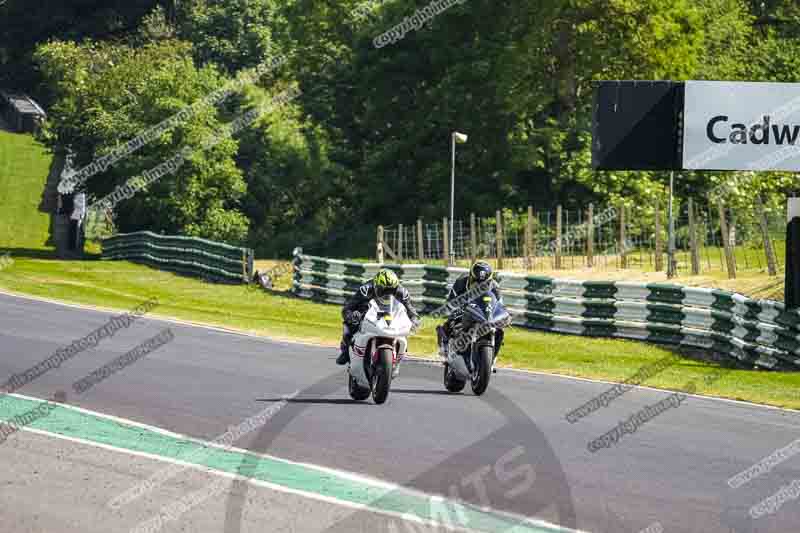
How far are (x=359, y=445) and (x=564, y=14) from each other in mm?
39824


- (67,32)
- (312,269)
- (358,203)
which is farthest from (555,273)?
(67,32)

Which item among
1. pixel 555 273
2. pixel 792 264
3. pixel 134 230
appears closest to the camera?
pixel 792 264

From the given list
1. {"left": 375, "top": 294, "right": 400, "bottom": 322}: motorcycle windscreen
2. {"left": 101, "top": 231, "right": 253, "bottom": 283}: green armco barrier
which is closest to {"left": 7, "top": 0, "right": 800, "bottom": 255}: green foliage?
{"left": 101, "top": 231, "right": 253, "bottom": 283}: green armco barrier

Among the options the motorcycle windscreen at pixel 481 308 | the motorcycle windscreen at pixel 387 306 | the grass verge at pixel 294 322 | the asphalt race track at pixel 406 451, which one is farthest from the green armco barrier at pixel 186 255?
the motorcycle windscreen at pixel 387 306

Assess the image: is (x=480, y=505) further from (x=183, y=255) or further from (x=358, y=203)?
(x=358, y=203)

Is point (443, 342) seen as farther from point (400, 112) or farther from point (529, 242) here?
point (400, 112)

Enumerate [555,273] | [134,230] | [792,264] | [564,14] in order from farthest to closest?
[134,230] → [564,14] → [555,273] → [792,264]

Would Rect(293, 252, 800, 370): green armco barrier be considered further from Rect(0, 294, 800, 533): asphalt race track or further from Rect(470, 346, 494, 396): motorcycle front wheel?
Rect(470, 346, 494, 396): motorcycle front wheel

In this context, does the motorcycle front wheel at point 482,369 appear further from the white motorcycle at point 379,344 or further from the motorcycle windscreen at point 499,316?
the white motorcycle at point 379,344

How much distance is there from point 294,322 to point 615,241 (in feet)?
55.3

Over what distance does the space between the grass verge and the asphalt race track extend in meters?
2.45

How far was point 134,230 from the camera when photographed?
182 feet

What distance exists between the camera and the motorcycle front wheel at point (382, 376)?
15.9 m

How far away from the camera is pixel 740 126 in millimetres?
29906
